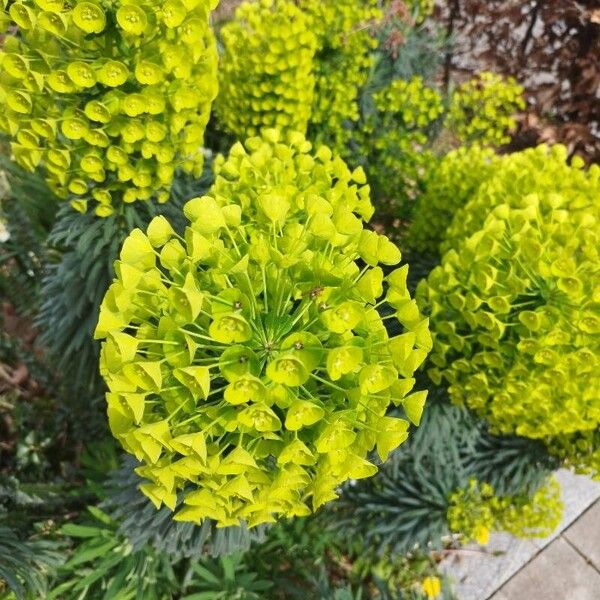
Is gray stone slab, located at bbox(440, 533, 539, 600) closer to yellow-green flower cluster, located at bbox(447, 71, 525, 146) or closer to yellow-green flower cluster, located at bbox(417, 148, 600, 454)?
yellow-green flower cluster, located at bbox(417, 148, 600, 454)

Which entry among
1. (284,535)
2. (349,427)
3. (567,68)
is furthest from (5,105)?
(567,68)

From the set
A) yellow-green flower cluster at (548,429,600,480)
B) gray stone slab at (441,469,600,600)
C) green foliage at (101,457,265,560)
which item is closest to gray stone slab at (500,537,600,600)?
gray stone slab at (441,469,600,600)

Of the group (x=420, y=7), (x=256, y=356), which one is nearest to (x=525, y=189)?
(x=256, y=356)

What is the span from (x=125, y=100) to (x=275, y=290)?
24.7 inches

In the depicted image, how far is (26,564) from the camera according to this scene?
5.36 feet

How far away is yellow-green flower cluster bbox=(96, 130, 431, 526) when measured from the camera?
3.19 ft

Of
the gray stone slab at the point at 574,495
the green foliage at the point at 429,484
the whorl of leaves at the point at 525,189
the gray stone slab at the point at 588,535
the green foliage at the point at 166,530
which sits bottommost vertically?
the gray stone slab at the point at 588,535

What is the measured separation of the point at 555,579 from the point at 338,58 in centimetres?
266

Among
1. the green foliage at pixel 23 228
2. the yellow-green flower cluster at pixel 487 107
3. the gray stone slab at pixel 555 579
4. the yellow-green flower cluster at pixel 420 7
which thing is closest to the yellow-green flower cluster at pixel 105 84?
the green foliage at pixel 23 228

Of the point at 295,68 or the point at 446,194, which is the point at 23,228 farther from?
the point at 446,194

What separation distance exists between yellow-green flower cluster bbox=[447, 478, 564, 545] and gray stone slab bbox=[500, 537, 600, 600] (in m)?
0.56

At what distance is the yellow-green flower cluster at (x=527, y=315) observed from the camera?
4.52 ft

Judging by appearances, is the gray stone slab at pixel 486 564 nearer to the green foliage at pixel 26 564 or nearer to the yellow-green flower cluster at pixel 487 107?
the green foliage at pixel 26 564

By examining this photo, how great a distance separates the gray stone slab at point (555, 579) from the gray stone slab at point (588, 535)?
4 centimetres
